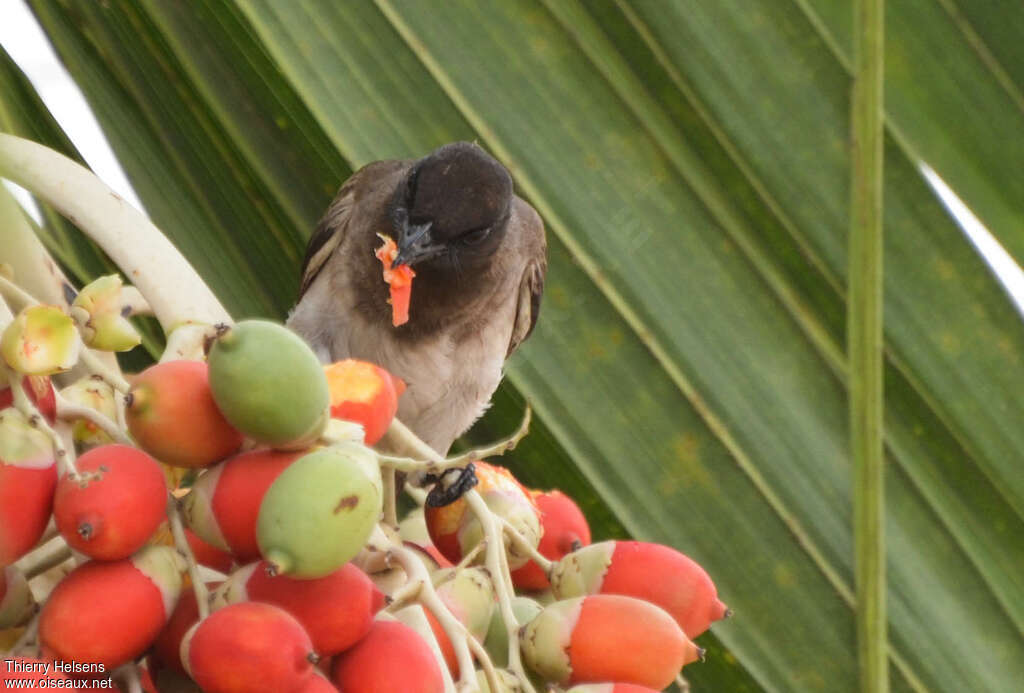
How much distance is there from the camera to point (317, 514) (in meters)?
1.01

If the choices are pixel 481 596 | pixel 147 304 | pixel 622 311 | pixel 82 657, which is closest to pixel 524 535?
pixel 481 596

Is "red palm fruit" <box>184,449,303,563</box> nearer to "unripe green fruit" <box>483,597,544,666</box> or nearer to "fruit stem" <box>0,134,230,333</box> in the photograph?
"fruit stem" <box>0,134,230,333</box>

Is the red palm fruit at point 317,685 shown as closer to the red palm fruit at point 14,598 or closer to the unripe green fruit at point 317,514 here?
the unripe green fruit at point 317,514

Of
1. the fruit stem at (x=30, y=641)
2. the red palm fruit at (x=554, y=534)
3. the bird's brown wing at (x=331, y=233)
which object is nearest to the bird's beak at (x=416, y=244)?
the bird's brown wing at (x=331, y=233)

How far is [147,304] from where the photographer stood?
1.35 m

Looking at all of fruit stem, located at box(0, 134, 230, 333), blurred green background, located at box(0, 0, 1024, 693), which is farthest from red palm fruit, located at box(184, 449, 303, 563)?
blurred green background, located at box(0, 0, 1024, 693)

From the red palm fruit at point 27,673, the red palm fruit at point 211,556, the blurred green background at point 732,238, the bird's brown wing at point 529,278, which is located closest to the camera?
the red palm fruit at point 27,673

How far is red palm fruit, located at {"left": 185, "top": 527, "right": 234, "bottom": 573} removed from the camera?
3.84 feet

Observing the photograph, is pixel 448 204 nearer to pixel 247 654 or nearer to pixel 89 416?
pixel 89 416

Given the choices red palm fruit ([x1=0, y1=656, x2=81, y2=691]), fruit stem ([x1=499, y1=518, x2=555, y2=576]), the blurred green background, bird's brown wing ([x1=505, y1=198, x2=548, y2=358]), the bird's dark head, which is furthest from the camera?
bird's brown wing ([x1=505, y1=198, x2=548, y2=358])

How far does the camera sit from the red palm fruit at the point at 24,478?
101 cm

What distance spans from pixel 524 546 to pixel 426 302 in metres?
1.96

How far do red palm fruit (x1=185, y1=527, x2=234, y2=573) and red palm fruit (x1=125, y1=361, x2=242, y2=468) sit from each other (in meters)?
0.08

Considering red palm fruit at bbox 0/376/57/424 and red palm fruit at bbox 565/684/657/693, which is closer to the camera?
red palm fruit at bbox 0/376/57/424
